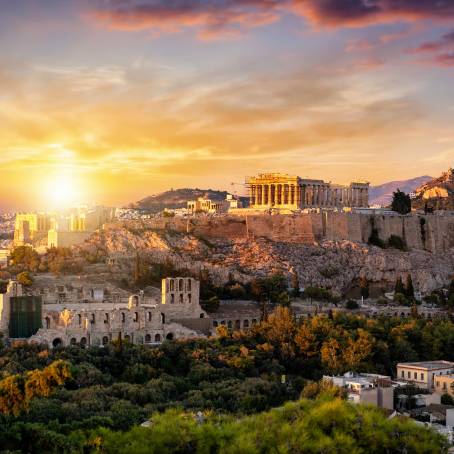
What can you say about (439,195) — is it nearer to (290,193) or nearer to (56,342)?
(290,193)

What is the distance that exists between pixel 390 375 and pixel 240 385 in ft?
25.6

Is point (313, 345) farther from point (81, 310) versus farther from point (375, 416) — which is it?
point (375, 416)

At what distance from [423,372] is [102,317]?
11.6 metres

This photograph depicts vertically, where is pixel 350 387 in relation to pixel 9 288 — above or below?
below

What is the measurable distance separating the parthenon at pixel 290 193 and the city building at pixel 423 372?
29.6 metres

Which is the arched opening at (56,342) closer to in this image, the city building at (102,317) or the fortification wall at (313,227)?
the city building at (102,317)

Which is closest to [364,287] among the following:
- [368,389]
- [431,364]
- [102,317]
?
[431,364]

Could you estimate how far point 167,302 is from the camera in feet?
134

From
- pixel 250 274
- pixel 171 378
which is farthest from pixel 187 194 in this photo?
pixel 171 378

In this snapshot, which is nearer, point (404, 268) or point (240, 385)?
point (240, 385)

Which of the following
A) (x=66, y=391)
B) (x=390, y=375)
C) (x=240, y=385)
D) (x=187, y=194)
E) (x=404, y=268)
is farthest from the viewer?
(x=187, y=194)

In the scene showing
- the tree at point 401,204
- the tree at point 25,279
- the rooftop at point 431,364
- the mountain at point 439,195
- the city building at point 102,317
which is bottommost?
the rooftop at point 431,364

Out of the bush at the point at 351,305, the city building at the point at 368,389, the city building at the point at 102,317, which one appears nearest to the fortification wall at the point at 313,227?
the bush at the point at 351,305

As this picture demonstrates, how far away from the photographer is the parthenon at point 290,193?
68.4m
